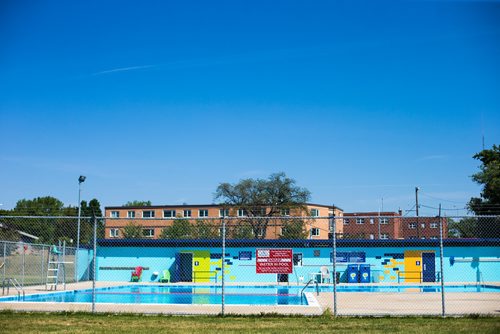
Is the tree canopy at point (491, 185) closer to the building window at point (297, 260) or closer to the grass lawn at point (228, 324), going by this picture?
the building window at point (297, 260)

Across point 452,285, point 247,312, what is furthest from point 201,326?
point 452,285

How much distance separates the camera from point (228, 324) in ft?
38.4

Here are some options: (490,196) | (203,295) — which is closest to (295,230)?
(490,196)

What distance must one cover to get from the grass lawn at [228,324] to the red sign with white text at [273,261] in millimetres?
1182

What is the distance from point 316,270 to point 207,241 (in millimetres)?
6645

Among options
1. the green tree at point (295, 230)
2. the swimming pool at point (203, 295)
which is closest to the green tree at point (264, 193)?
the green tree at point (295, 230)

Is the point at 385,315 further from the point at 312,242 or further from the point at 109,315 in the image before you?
the point at 312,242

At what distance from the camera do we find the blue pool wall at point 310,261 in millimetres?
33969

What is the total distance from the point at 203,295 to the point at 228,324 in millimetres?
13628

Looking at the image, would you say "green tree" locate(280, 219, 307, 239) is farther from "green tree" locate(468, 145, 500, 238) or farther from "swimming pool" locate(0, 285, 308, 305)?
"swimming pool" locate(0, 285, 308, 305)

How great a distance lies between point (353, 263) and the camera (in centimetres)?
3344

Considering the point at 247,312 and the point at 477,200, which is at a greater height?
the point at 477,200

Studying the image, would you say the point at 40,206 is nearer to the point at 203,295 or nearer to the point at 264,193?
the point at 264,193

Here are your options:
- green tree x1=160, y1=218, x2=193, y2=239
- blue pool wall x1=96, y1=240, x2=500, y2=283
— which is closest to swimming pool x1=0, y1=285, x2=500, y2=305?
blue pool wall x1=96, y1=240, x2=500, y2=283
